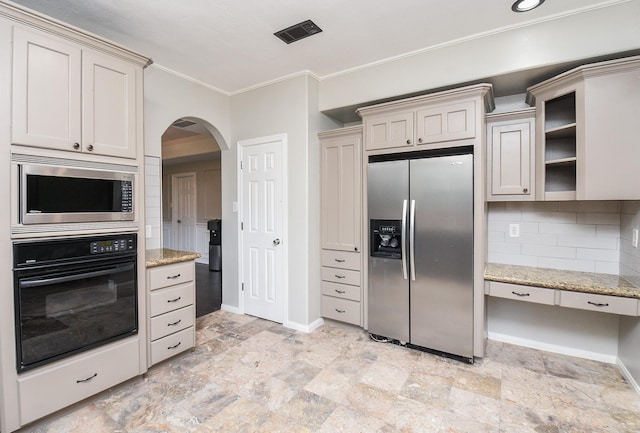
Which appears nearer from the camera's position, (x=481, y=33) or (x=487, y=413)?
(x=487, y=413)

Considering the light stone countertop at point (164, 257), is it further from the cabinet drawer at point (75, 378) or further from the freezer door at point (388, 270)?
the freezer door at point (388, 270)

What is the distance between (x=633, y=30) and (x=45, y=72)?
12.4 ft

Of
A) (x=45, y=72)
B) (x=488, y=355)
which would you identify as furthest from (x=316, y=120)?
(x=488, y=355)

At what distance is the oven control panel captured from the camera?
2014 mm

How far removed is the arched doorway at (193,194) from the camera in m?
6.03

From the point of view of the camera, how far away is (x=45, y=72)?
1.79 meters

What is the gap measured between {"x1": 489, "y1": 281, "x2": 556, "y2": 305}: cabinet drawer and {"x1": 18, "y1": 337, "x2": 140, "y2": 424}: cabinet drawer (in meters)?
2.84

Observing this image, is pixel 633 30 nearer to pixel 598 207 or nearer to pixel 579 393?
pixel 598 207

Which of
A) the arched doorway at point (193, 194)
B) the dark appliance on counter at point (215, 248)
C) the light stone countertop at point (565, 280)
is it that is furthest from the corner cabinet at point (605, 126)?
the dark appliance on counter at point (215, 248)

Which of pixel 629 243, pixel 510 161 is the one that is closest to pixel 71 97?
pixel 510 161

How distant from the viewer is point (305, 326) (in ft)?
10.6

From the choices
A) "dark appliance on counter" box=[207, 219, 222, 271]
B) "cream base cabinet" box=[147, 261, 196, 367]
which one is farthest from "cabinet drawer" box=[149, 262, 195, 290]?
"dark appliance on counter" box=[207, 219, 222, 271]

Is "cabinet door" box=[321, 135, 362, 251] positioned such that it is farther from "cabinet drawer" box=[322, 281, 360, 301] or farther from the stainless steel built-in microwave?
the stainless steel built-in microwave

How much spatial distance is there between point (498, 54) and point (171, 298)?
3.32 meters
